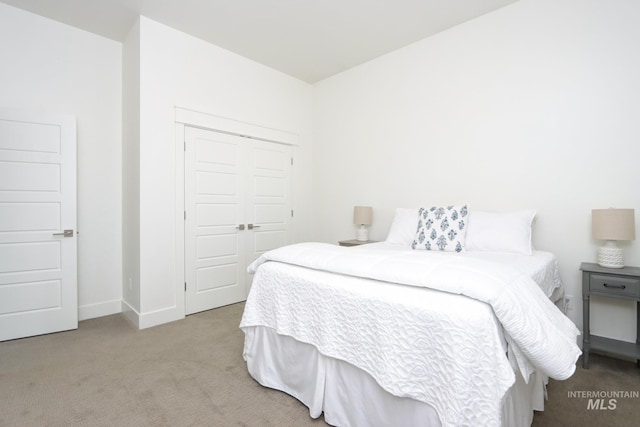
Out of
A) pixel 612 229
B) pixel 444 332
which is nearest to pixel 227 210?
pixel 444 332

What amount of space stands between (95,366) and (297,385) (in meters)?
1.52

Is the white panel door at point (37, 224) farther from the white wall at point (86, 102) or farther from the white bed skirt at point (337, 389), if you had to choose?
the white bed skirt at point (337, 389)

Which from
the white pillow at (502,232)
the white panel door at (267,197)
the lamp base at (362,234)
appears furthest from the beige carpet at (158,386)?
the lamp base at (362,234)

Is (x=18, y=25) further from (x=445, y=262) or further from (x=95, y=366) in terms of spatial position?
(x=445, y=262)

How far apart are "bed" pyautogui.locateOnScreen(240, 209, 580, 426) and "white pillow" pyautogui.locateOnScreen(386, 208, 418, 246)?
1031mm

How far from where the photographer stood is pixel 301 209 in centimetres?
448

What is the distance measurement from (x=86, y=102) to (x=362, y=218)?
3172 millimetres

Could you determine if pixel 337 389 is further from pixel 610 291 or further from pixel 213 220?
pixel 213 220

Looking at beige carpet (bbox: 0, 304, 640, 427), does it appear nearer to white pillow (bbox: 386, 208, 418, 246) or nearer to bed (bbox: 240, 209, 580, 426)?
bed (bbox: 240, 209, 580, 426)

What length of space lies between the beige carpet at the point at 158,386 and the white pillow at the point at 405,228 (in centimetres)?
146

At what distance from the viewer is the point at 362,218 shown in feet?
12.2

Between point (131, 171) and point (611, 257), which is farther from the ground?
point (131, 171)

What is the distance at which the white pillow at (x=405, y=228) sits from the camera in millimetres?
2955

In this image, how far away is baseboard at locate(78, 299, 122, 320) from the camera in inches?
125
